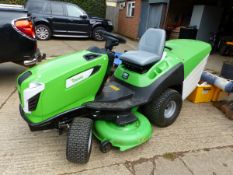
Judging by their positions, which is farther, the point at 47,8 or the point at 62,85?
the point at 47,8

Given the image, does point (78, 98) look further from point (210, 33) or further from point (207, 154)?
point (210, 33)

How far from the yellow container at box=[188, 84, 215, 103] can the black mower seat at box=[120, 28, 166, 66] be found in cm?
138

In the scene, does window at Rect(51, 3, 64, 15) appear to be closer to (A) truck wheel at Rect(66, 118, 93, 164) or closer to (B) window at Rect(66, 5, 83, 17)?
(B) window at Rect(66, 5, 83, 17)

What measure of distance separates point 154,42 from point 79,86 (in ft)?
4.53

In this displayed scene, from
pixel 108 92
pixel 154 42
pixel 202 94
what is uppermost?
pixel 154 42

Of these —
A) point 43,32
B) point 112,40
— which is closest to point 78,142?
point 112,40

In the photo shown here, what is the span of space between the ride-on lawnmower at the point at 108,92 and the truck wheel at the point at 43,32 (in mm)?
7389

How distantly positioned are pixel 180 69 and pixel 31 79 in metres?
1.97

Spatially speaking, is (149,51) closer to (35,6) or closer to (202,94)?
(202,94)

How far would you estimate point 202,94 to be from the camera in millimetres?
4160

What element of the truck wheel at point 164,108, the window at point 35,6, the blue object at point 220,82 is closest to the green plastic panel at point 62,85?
the truck wheel at point 164,108

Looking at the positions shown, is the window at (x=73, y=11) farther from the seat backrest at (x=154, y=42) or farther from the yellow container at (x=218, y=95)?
the yellow container at (x=218, y=95)

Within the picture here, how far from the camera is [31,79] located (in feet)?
7.32

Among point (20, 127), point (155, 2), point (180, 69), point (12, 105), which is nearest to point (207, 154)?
point (180, 69)
